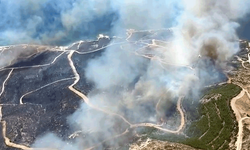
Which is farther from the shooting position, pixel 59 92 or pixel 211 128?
pixel 59 92

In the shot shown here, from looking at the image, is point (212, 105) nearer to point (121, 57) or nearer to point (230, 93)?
point (230, 93)

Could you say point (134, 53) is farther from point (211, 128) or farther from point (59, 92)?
point (211, 128)

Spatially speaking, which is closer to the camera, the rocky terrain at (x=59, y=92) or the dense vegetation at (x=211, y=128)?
the dense vegetation at (x=211, y=128)

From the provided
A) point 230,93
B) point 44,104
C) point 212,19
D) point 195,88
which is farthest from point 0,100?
point 212,19

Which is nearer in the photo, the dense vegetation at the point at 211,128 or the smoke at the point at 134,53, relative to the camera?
the dense vegetation at the point at 211,128

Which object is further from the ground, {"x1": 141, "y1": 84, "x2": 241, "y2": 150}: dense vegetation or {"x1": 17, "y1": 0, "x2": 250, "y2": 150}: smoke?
{"x1": 17, "y1": 0, "x2": 250, "y2": 150}: smoke

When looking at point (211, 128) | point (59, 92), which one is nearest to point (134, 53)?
point (59, 92)

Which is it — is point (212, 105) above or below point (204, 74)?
below

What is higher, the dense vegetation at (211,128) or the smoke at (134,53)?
the smoke at (134,53)
